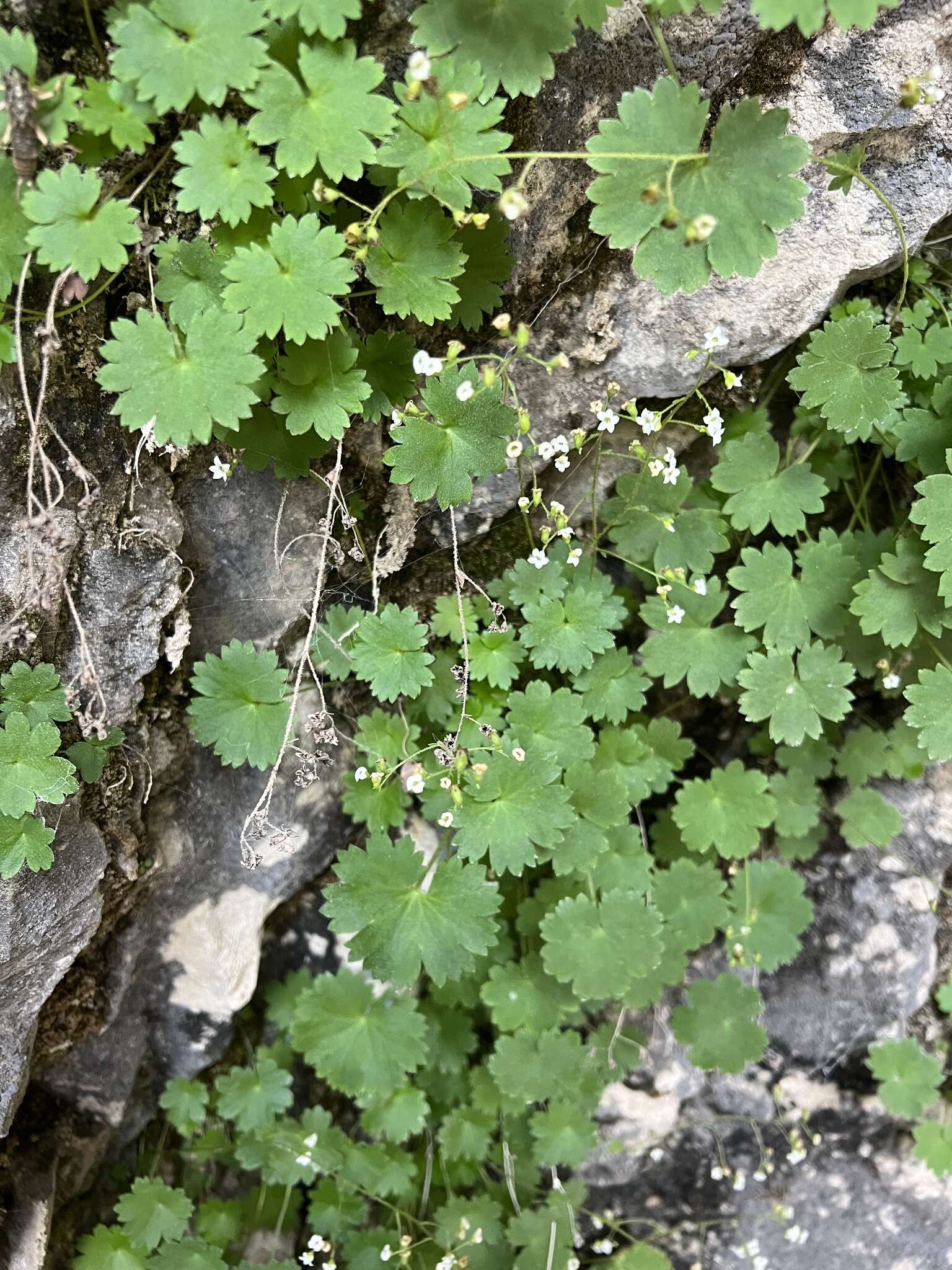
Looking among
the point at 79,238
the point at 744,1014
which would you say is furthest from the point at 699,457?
the point at 744,1014

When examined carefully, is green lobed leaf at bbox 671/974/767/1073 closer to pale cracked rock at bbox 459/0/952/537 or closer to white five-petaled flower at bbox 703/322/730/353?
pale cracked rock at bbox 459/0/952/537

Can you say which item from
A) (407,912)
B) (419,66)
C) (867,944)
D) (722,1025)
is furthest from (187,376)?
(867,944)

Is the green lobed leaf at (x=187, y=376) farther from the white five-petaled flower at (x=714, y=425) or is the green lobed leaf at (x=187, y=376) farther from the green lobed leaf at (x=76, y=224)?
the white five-petaled flower at (x=714, y=425)

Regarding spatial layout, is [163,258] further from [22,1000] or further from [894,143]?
[22,1000]

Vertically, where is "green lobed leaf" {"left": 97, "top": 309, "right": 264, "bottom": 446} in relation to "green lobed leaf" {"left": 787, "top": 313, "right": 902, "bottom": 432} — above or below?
below

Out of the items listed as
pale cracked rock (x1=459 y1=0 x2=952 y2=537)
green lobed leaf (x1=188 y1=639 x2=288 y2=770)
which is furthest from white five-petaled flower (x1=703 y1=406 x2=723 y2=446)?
green lobed leaf (x1=188 y1=639 x2=288 y2=770)

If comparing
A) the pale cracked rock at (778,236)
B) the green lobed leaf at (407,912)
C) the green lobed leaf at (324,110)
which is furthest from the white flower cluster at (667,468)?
the green lobed leaf at (407,912)
